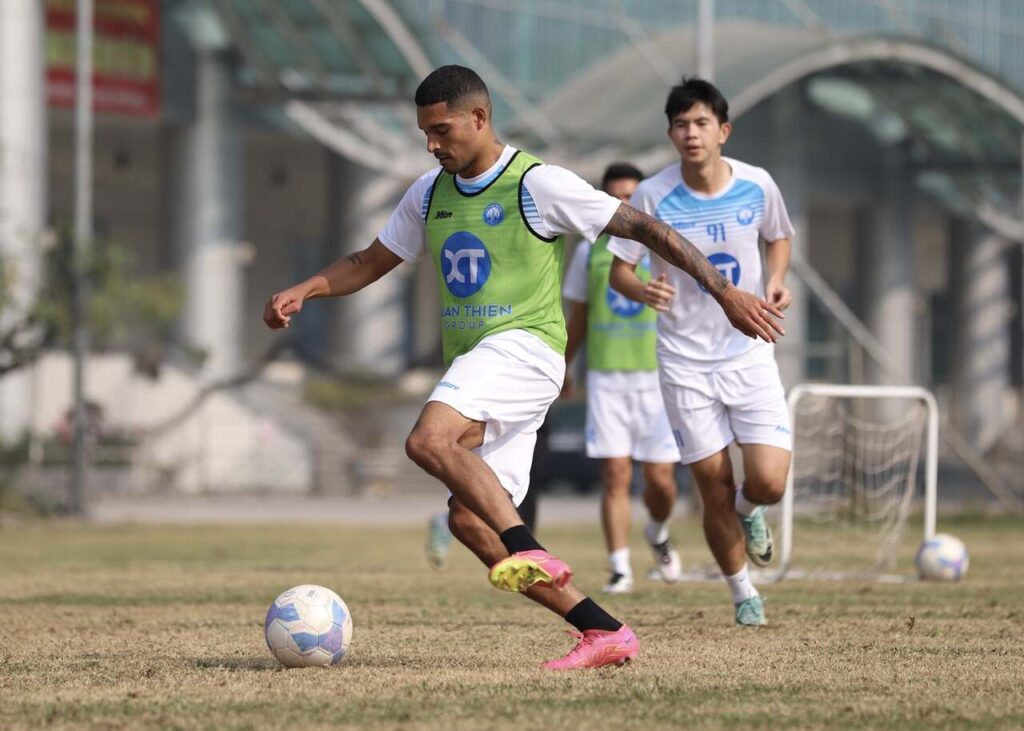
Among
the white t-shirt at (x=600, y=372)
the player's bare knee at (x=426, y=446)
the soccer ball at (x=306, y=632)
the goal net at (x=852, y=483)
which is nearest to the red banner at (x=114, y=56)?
the goal net at (x=852, y=483)

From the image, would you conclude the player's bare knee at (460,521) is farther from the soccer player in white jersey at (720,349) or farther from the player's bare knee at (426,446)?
the soccer player in white jersey at (720,349)

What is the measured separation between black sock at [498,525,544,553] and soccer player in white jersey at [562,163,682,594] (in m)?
5.09

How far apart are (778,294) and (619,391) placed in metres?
3.61

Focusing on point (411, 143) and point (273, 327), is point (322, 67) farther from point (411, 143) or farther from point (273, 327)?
point (273, 327)

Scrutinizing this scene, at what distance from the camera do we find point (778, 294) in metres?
9.05

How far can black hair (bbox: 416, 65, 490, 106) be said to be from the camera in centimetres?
749

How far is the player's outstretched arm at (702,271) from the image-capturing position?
294 inches

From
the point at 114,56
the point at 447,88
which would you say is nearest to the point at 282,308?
the point at 447,88

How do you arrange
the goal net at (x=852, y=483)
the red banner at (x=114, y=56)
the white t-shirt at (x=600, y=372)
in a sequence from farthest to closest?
1. the red banner at (x=114, y=56)
2. the goal net at (x=852, y=483)
3. the white t-shirt at (x=600, y=372)

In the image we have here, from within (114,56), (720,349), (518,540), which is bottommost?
(518,540)

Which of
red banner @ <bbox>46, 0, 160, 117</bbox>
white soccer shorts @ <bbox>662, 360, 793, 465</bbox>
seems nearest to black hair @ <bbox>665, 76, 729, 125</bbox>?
white soccer shorts @ <bbox>662, 360, 793, 465</bbox>

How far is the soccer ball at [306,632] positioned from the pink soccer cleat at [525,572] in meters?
0.81

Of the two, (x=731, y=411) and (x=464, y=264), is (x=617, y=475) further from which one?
(x=464, y=264)

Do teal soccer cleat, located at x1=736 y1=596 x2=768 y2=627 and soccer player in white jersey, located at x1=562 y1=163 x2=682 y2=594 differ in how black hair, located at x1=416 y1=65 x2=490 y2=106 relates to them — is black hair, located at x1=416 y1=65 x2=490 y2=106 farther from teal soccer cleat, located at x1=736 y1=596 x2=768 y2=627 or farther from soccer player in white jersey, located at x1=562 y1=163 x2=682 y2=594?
soccer player in white jersey, located at x1=562 y1=163 x2=682 y2=594
